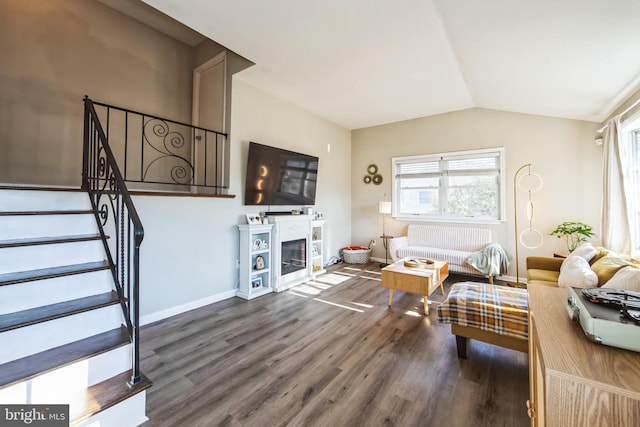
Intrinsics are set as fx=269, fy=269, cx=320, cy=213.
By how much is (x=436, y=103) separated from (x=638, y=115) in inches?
92.0

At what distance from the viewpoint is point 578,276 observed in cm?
218

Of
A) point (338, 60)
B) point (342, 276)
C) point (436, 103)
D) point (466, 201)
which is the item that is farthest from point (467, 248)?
point (338, 60)

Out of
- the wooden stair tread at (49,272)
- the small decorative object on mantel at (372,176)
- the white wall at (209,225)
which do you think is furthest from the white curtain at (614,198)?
the wooden stair tread at (49,272)

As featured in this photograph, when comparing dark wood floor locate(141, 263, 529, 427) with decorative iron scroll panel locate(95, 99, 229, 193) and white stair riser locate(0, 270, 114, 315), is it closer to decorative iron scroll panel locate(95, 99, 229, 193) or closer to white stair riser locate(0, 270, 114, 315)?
white stair riser locate(0, 270, 114, 315)

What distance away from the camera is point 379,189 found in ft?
18.9

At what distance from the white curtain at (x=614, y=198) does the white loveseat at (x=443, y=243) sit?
1.50 m

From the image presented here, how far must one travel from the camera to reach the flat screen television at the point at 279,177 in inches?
149

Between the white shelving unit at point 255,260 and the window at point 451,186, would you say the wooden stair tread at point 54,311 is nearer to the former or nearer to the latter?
the white shelving unit at point 255,260

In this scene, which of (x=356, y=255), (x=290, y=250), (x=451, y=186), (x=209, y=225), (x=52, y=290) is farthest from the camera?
(x=356, y=255)

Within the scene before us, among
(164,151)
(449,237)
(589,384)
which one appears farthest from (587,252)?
(164,151)

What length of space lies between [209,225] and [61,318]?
6.21 feet

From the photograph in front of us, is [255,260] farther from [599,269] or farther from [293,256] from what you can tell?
[599,269]

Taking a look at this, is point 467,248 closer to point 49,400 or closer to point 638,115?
point 638,115

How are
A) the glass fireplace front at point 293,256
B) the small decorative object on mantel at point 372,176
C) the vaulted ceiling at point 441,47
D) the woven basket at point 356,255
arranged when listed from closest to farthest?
the vaulted ceiling at point 441,47 → the glass fireplace front at point 293,256 → the woven basket at point 356,255 → the small decorative object on mantel at point 372,176
